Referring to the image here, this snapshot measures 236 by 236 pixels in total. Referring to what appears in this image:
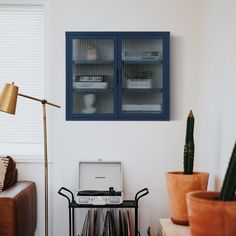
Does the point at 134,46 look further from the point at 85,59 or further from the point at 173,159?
the point at 173,159

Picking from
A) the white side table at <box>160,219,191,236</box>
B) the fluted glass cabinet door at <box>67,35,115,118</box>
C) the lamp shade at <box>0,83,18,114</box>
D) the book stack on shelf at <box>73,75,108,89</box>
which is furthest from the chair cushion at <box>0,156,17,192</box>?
the white side table at <box>160,219,191,236</box>

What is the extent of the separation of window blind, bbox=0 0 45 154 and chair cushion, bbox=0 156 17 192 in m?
0.38

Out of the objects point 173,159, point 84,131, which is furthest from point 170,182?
point 84,131

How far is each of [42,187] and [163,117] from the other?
1.17 meters

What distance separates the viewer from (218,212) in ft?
5.53

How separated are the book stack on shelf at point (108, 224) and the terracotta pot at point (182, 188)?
800 millimetres

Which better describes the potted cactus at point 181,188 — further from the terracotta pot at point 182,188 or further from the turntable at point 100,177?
the turntable at point 100,177

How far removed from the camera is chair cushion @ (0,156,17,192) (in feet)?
10.5

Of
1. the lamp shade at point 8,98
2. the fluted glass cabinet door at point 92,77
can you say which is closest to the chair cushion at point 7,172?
the lamp shade at point 8,98

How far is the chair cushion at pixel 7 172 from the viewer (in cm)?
320

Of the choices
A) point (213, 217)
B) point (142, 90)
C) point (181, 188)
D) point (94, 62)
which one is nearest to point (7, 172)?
point (94, 62)

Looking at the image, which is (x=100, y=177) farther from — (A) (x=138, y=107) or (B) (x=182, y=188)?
(B) (x=182, y=188)

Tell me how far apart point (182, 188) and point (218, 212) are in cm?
89

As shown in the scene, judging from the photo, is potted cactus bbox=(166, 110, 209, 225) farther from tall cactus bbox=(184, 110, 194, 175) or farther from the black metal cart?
the black metal cart
